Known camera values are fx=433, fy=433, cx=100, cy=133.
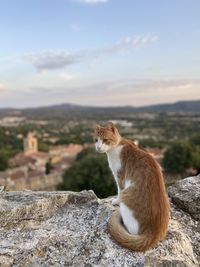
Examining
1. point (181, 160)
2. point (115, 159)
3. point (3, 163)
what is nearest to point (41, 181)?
point (181, 160)

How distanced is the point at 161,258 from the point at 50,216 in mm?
1574

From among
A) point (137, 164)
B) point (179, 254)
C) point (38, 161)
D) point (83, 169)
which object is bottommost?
point (38, 161)

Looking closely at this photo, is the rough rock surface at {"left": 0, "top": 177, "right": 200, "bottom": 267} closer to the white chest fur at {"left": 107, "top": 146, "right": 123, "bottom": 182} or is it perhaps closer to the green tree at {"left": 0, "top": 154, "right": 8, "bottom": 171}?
the white chest fur at {"left": 107, "top": 146, "right": 123, "bottom": 182}

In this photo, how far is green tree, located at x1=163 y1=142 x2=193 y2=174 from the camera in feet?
131

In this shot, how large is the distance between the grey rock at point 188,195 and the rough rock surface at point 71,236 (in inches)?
3.3

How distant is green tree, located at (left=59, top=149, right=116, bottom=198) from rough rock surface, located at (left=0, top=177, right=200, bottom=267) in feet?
80.4

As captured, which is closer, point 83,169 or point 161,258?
point 161,258

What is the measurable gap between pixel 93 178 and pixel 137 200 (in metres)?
27.0

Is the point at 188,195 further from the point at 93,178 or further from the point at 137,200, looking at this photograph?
the point at 93,178

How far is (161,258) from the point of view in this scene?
4492mm

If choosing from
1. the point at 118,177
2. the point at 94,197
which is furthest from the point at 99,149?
the point at 94,197

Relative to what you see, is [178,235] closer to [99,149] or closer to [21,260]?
[99,149]

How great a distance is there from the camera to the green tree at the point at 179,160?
1570 inches

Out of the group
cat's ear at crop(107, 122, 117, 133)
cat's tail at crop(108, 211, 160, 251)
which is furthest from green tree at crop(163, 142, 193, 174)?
cat's tail at crop(108, 211, 160, 251)
